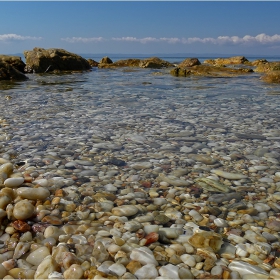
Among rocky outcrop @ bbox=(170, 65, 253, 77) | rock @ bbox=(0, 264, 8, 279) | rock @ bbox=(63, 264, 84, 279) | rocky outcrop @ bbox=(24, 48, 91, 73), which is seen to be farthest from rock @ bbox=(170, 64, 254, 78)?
rock @ bbox=(0, 264, 8, 279)

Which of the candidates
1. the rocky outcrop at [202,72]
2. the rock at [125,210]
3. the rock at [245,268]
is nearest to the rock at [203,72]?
the rocky outcrop at [202,72]

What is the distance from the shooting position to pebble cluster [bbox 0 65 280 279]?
192 centimetres

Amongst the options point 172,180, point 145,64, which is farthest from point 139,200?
point 145,64

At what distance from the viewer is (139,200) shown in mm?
2762

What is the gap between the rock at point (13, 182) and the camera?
279 centimetres

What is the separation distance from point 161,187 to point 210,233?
35.9 inches

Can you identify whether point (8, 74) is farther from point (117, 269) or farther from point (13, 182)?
point (117, 269)

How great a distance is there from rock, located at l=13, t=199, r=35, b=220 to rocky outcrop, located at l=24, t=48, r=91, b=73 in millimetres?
20584

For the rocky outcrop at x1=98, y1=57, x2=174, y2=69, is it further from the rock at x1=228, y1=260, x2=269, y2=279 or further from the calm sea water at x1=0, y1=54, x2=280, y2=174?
the rock at x1=228, y1=260, x2=269, y2=279

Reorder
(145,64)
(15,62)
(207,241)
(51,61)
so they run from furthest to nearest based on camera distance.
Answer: (145,64), (51,61), (15,62), (207,241)

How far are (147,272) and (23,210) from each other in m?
1.11

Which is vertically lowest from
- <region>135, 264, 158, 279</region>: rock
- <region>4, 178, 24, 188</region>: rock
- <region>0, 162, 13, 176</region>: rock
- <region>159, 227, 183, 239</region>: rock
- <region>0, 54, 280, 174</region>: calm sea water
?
<region>135, 264, 158, 279</region>: rock

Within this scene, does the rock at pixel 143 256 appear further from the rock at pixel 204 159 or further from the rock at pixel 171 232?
the rock at pixel 204 159

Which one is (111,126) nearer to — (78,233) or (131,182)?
(131,182)
